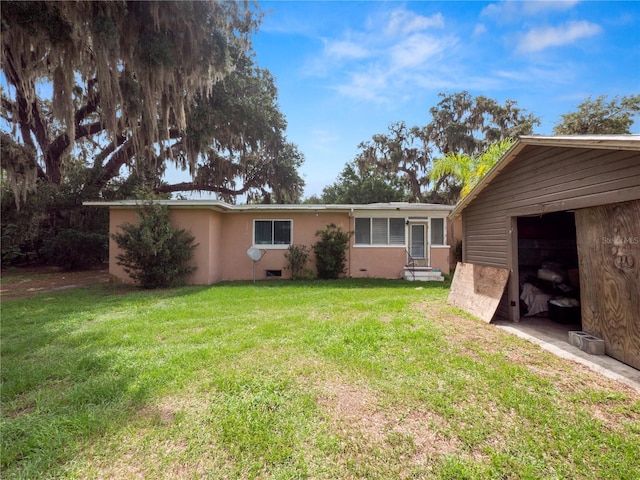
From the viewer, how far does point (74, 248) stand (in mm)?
11750

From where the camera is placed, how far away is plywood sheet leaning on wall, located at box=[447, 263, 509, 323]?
16.3 feet

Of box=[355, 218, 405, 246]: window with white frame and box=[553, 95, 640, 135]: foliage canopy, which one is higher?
box=[553, 95, 640, 135]: foliage canopy

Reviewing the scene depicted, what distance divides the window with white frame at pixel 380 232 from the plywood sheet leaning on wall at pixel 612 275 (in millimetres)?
6543

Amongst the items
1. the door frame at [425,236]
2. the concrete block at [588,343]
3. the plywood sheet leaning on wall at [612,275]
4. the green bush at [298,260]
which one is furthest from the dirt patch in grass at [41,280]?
the plywood sheet leaning on wall at [612,275]

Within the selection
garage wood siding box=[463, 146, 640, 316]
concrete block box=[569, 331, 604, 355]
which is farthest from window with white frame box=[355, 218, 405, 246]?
concrete block box=[569, 331, 604, 355]

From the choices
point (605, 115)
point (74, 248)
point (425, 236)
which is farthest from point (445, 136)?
point (74, 248)

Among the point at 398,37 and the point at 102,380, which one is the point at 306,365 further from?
the point at 398,37

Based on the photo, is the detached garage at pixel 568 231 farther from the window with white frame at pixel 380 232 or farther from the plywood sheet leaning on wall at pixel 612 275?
the window with white frame at pixel 380 232

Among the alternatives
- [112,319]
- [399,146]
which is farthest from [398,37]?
[399,146]

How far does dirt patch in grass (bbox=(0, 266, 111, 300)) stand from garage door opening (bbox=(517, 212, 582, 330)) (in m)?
12.7

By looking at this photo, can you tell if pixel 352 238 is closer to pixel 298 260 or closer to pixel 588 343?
pixel 298 260

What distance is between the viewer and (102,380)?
116 inches

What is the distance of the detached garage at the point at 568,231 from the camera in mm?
3139

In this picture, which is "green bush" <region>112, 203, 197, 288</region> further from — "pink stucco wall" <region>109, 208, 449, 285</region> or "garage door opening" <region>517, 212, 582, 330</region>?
"garage door opening" <region>517, 212, 582, 330</region>
